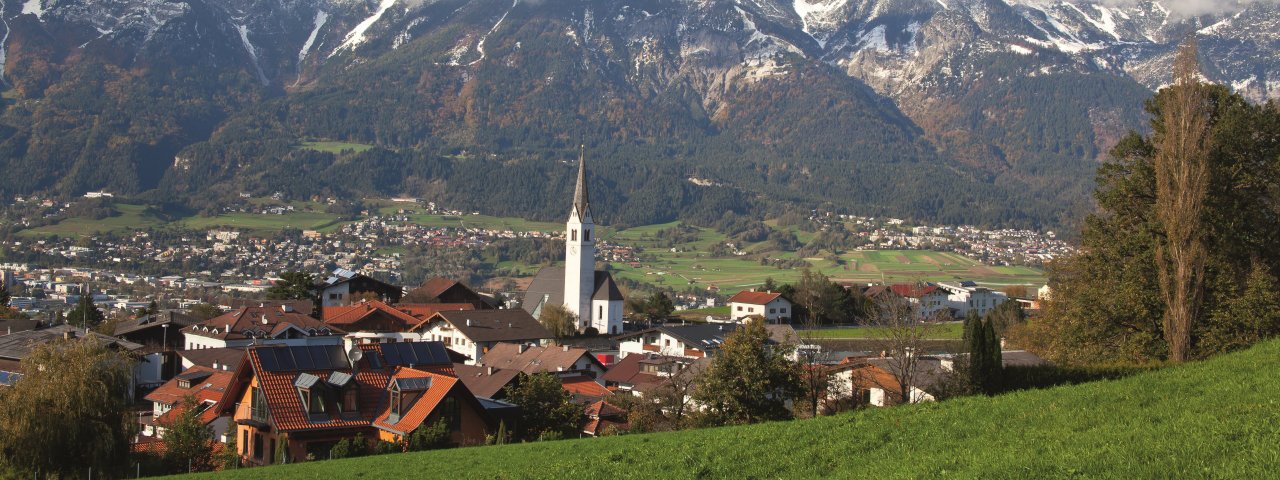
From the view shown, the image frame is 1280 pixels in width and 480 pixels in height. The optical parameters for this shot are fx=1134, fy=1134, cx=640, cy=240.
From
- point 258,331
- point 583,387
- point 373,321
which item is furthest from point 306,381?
point 373,321

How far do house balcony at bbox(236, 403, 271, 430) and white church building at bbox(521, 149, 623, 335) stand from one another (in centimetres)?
5734

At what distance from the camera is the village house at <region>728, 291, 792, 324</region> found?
290 ft

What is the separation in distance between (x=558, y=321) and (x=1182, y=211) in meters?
57.5

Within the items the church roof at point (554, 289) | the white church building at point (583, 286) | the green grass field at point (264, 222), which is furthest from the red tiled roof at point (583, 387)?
the green grass field at point (264, 222)

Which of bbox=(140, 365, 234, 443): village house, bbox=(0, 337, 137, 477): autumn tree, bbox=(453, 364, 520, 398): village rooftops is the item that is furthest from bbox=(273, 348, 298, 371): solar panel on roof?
bbox=(453, 364, 520, 398): village rooftops

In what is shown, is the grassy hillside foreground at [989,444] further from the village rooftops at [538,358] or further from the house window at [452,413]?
the village rooftops at [538,358]

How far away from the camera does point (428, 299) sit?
8650 centimetres

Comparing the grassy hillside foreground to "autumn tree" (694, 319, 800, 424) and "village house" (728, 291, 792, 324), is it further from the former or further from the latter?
"village house" (728, 291, 792, 324)

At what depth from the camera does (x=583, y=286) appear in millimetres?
87625

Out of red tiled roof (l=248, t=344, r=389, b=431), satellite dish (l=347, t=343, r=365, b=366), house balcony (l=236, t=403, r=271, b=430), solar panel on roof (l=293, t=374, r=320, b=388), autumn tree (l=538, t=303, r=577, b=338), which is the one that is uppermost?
satellite dish (l=347, t=343, r=365, b=366)

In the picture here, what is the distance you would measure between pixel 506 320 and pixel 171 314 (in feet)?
65.6

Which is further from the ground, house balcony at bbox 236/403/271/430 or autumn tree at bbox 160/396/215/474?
house balcony at bbox 236/403/271/430

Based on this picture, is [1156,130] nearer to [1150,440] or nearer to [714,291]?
[1150,440]

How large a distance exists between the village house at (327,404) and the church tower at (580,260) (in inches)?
2283
